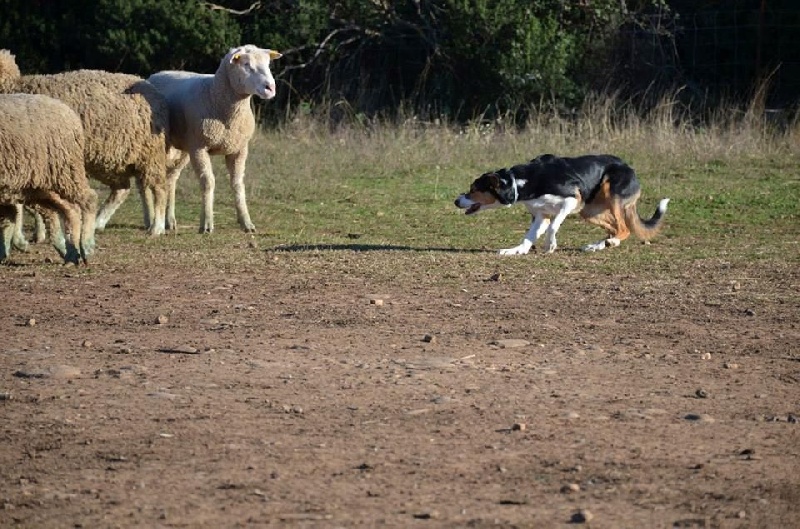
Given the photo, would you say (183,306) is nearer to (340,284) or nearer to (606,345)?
(340,284)

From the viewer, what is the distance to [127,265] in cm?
1052

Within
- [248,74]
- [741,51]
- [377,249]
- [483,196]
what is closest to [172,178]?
[248,74]

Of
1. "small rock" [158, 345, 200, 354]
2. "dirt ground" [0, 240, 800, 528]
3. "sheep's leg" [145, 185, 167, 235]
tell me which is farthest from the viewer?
"sheep's leg" [145, 185, 167, 235]

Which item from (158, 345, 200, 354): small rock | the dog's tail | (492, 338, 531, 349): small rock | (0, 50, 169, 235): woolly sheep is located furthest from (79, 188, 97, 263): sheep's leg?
the dog's tail

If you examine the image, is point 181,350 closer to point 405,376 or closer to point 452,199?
point 405,376

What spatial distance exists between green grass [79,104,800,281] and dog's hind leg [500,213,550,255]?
0.15m

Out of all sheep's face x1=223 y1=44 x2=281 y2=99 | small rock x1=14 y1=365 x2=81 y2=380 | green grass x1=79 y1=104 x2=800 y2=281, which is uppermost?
sheep's face x1=223 y1=44 x2=281 y2=99

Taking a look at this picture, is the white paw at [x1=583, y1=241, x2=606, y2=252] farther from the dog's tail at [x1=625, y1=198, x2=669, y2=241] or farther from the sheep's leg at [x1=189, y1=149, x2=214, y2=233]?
the sheep's leg at [x1=189, y1=149, x2=214, y2=233]

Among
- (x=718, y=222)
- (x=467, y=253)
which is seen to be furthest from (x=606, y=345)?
(x=718, y=222)

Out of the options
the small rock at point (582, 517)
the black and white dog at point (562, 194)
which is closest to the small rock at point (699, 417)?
the small rock at point (582, 517)

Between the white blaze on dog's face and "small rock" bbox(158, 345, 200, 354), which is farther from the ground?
the white blaze on dog's face

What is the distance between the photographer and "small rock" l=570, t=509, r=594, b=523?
468cm

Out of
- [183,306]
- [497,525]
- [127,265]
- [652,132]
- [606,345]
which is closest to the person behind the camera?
[497,525]

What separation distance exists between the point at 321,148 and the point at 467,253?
756 cm
